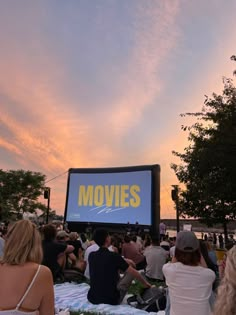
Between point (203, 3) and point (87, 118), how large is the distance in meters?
7.48

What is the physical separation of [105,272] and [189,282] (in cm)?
233

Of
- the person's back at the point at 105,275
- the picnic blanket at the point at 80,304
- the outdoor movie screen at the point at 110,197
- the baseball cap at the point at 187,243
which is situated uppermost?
the outdoor movie screen at the point at 110,197

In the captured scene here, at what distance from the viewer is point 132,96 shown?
639 inches

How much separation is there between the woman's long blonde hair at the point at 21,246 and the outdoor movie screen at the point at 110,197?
1417 cm

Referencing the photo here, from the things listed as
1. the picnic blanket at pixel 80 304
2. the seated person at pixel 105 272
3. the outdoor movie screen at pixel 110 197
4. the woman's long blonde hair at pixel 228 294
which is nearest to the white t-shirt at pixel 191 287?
the seated person at pixel 105 272

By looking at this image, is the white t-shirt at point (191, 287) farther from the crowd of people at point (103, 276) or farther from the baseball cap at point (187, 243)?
the baseball cap at point (187, 243)

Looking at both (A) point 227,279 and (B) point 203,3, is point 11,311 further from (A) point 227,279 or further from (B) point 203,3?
(B) point 203,3

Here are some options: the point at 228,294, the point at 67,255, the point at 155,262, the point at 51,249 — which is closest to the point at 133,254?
the point at 155,262

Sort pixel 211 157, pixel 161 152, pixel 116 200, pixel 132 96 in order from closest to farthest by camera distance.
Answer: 1. pixel 211 157
2. pixel 132 96
3. pixel 116 200
4. pixel 161 152

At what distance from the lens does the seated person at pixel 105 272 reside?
546 centimetres

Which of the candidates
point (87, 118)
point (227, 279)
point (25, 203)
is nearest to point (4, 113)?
point (87, 118)

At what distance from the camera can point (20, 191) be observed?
3900cm

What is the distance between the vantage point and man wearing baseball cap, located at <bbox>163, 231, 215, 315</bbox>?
339 cm

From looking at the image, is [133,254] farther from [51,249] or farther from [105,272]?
[105,272]
